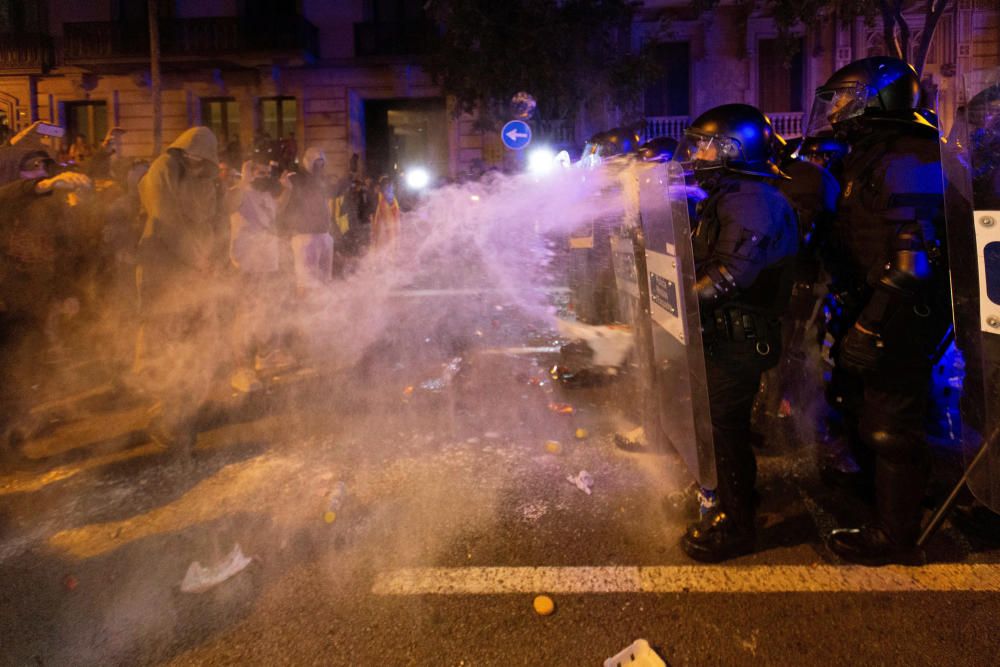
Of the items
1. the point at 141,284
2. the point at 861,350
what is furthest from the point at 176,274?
the point at 861,350

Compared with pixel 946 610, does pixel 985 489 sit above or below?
above

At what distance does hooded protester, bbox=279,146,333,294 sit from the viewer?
7160mm

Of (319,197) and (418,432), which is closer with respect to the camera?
(418,432)

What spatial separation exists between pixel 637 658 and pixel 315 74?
24.1m

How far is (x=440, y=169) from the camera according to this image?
2305 centimetres

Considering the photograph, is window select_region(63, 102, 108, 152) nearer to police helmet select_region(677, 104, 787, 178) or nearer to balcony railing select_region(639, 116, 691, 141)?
balcony railing select_region(639, 116, 691, 141)

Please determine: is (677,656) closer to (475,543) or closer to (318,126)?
(475,543)

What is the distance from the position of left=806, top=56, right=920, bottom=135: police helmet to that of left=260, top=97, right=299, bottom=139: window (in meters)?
22.7

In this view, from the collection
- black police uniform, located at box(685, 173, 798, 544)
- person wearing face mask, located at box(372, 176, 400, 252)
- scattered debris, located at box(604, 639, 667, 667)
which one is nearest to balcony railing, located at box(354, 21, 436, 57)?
person wearing face mask, located at box(372, 176, 400, 252)

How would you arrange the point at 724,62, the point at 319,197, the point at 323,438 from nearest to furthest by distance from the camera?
the point at 323,438 → the point at 319,197 → the point at 724,62

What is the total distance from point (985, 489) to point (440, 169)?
22.1 metres

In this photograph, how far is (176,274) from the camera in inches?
179

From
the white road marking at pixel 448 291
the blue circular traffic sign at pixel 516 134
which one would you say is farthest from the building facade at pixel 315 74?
the white road marking at pixel 448 291

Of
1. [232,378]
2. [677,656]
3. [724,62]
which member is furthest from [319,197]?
[724,62]
